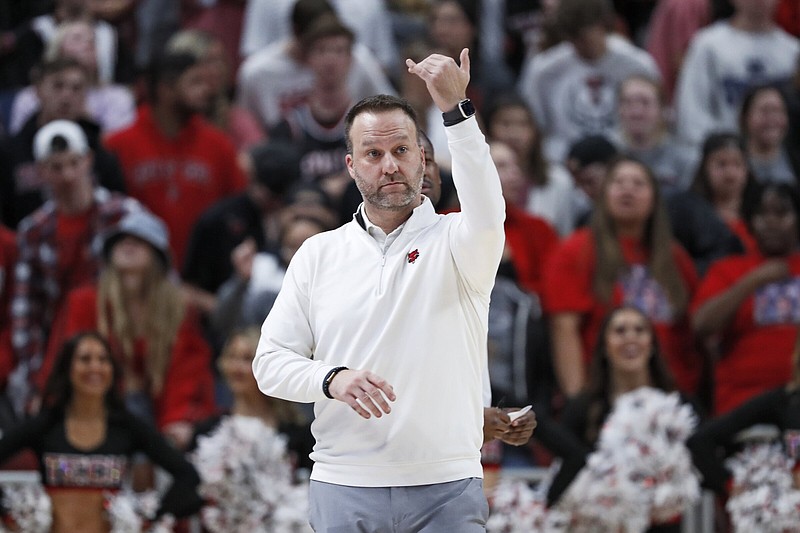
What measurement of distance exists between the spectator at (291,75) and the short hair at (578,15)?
1.39m

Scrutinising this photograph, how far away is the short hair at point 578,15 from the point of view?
34.9 feet

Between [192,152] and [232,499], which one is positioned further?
[192,152]

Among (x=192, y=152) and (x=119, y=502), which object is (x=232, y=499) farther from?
(x=192, y=152)

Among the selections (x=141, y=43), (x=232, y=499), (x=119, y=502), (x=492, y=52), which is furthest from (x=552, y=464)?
(x=141, y=43)

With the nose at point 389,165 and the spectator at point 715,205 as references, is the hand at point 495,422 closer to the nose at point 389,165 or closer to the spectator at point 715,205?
the nose at point 389,165

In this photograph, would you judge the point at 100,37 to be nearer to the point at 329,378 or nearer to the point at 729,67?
the point at 729,67

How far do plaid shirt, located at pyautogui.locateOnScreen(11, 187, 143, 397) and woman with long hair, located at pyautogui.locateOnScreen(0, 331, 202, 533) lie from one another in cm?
91

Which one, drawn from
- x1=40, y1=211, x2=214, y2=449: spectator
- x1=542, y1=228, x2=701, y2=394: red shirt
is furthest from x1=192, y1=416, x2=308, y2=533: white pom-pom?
x1=542, y1=228, x2=701, y2=394: red shirt

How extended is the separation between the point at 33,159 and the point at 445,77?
5.91 meters

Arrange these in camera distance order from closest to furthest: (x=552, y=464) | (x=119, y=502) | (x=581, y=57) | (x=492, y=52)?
(x=119, y=502) → (x=552, y=464) → (x=581, y=57) → (x=492, y=52)

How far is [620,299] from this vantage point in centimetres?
847

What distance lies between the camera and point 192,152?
10.1m

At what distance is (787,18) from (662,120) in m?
2.29

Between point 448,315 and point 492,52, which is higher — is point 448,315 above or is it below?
below
